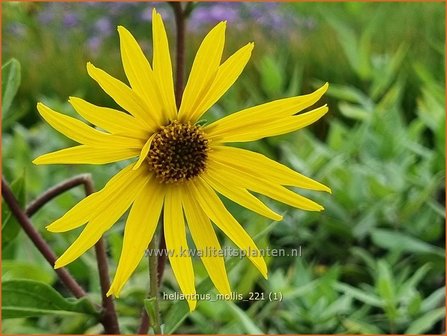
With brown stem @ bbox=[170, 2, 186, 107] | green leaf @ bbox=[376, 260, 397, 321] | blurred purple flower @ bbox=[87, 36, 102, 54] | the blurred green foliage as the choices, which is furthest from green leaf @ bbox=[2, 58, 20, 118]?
blurred purple flower @ bbox=[87, 36, 102, 54]

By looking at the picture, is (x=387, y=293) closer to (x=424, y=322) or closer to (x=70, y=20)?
(x=424, y=322)

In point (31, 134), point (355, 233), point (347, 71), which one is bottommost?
point (355, 233)

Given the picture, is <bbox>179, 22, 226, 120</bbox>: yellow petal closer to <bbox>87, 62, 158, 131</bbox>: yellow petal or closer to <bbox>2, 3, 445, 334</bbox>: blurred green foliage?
<bbox>87, 62, 158, 131</bbox>: yellow petal

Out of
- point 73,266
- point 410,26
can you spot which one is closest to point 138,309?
point 73,266

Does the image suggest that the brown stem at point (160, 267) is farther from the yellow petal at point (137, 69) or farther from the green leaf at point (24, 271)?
the green leaf at point (24, 271)

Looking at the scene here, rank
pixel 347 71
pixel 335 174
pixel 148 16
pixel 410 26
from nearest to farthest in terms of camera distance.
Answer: pixel 335 174 < pixel 347 71 < pixel 410 26 < pixel 148 16

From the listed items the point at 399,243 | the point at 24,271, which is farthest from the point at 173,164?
the point at 399,243

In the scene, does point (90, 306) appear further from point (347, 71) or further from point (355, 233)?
point (347, 71)
